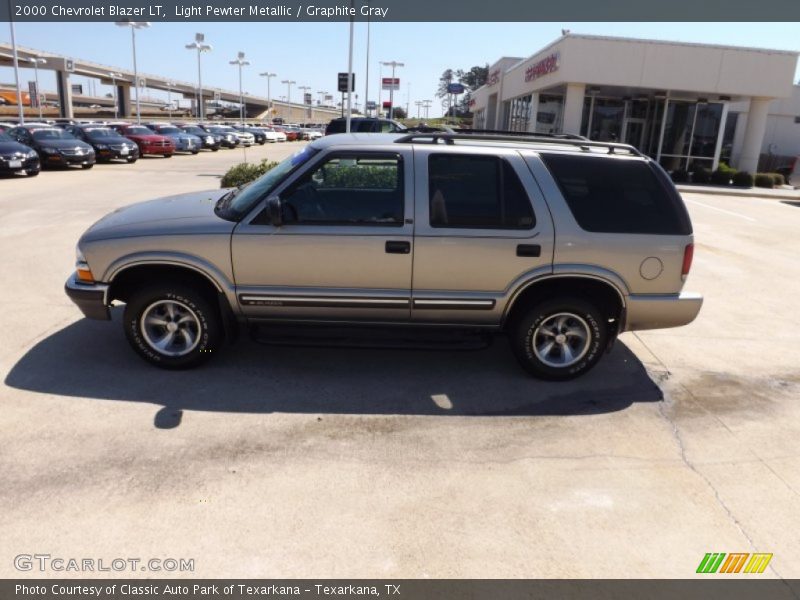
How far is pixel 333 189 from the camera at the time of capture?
5160mm

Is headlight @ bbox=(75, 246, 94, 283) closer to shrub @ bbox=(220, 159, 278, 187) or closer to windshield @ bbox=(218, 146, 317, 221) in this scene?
windshield @ bbox=(218, 146, 317, 221)

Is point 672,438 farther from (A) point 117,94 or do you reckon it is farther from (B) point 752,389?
(A) point 117,94

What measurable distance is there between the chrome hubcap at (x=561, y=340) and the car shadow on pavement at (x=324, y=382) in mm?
224

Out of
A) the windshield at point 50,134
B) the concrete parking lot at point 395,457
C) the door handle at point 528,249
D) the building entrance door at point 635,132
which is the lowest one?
the concrete parking lot at point 395,457

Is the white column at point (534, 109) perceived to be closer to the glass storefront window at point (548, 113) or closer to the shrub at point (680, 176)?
the glass storefront window at point (548, 113)

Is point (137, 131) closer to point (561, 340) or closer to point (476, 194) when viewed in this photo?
point (476, 194)

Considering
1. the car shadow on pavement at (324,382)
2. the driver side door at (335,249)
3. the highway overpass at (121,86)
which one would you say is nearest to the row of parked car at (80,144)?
the car shadow on pavement at (324,382)

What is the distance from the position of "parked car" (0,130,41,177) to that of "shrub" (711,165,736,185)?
993 inches

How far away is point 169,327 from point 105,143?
23373 millimetres

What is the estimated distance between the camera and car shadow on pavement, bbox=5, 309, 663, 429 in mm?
4773

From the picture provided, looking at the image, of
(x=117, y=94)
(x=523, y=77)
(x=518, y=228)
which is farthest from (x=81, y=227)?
(x=117, y=94)

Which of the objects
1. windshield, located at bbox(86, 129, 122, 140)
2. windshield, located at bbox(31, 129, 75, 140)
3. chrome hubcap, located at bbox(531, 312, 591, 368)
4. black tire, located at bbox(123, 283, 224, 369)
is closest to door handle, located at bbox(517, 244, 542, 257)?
chrome hubcap, located at bbox(531, 312, 591, 368)

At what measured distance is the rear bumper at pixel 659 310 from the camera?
16.7ft

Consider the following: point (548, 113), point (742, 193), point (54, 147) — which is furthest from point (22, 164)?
point (742, 193)
